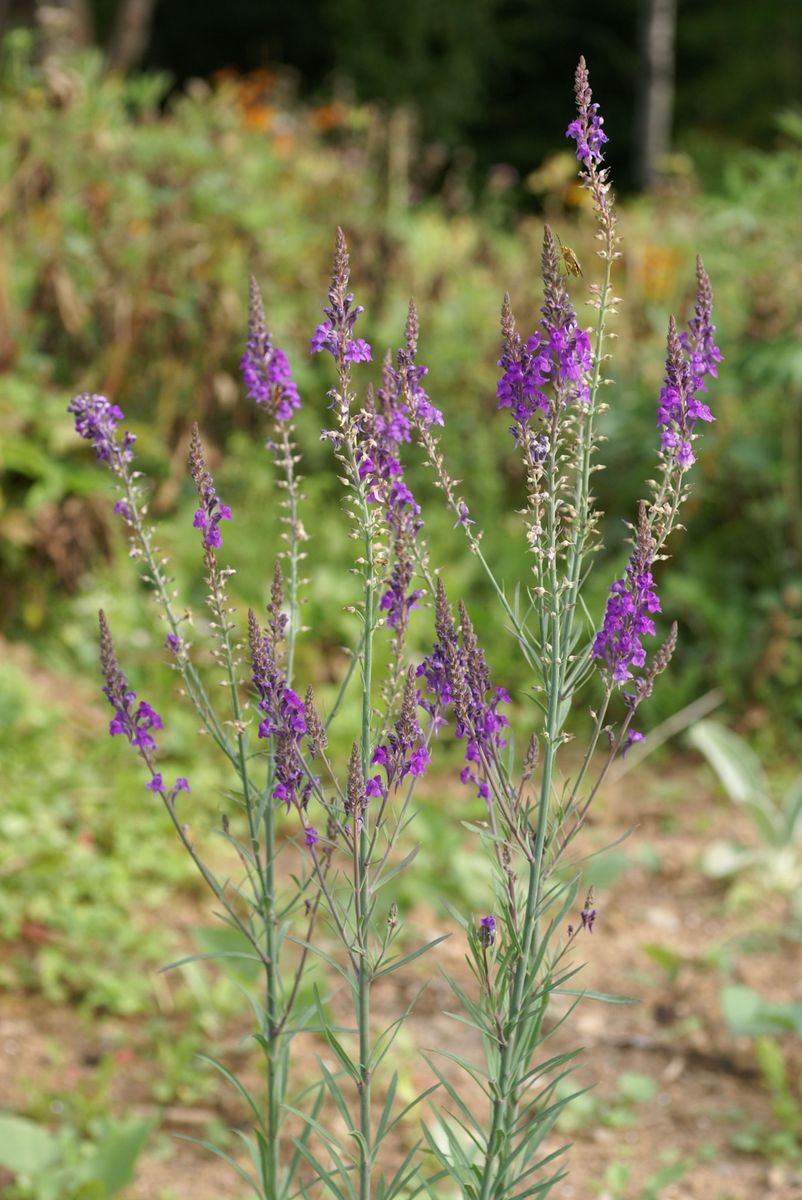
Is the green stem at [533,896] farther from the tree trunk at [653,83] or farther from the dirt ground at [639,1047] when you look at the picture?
the tree trunk at [653,83]

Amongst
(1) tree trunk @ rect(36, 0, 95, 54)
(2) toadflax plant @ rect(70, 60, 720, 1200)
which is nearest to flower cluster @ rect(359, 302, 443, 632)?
(2) toadflax plant @ rect(70, 60, 720, 1200)

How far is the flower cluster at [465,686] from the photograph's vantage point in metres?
1.63

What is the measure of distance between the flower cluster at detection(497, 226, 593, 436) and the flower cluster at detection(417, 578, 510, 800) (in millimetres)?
247

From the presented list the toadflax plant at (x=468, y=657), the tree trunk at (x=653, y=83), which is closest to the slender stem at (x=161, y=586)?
the toadflax plant at (x=468, y=657)

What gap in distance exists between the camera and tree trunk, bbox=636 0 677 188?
14.1 meters

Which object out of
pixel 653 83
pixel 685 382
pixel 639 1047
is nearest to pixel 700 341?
pixel 685 382

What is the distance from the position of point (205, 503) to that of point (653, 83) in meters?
14.0

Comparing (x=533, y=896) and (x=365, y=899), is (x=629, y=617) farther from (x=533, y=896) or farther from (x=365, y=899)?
(x=365, y=899)

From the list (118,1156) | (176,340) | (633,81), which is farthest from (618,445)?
(633,81)

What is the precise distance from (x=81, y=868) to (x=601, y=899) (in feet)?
4.98

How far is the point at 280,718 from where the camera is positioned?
166 cm

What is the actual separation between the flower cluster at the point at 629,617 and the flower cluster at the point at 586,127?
41cm

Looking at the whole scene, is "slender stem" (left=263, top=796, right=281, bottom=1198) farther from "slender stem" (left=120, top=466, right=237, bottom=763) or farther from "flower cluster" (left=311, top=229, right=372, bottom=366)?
"flower cluster" (left=311, top=229, right=372, bottom=366)

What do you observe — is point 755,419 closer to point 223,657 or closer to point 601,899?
point 601,899
